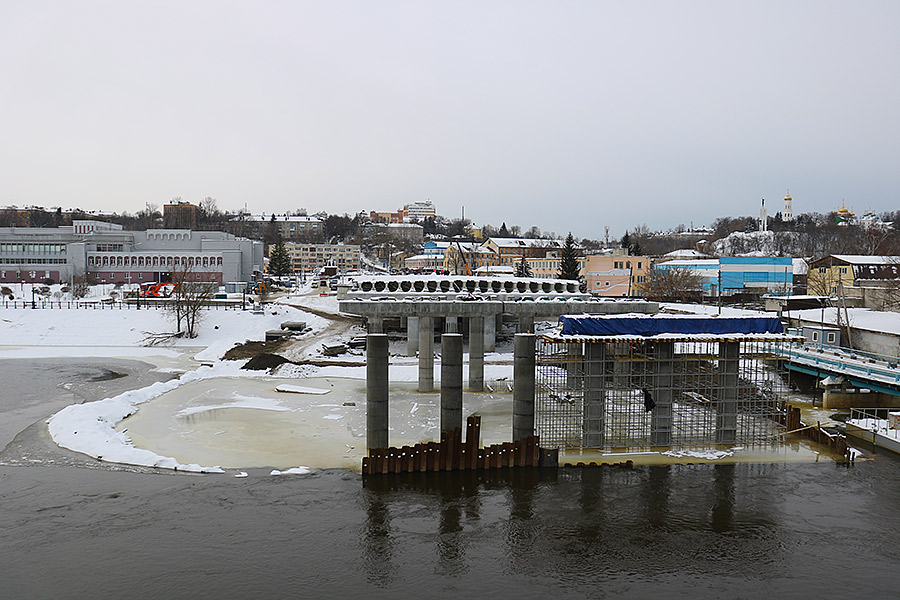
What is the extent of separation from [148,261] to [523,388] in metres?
91.7

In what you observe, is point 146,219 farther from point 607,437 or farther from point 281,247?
point 607,437

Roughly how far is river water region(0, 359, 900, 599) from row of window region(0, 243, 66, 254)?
90.2 m

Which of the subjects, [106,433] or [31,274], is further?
[31,274]

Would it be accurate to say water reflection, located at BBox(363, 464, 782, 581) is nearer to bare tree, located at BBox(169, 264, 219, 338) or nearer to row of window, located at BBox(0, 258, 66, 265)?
bare tree, located at BBox(169, 264, 219, 338)

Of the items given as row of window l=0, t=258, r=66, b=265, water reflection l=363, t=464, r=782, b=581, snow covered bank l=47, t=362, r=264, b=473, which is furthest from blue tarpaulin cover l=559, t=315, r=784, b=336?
row of window l=0, t=258, r=66, b=265

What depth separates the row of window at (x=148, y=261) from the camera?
9756cm

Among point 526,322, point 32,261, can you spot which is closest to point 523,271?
point 526,322

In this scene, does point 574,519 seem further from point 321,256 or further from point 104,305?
point 321,256

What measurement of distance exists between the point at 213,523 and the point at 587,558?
31.0ft

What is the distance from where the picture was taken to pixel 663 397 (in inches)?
910

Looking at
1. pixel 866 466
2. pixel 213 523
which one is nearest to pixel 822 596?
pixel 866 466

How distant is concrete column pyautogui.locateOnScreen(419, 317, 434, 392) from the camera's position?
112 feet

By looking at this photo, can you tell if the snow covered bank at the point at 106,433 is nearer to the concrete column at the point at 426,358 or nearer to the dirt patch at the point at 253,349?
the concrete column at the point at 426,358

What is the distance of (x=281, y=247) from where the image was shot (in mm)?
115062
